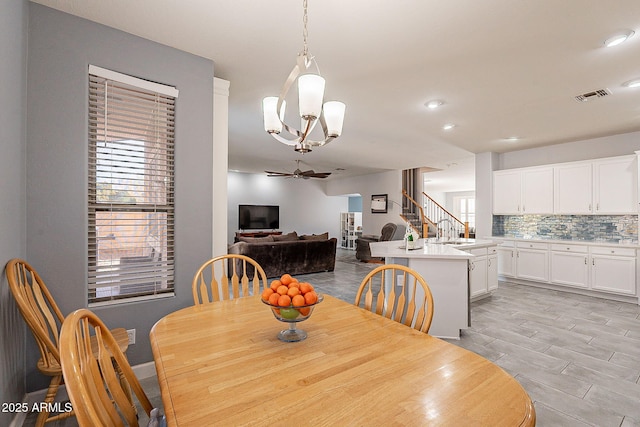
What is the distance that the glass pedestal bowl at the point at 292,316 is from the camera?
4.06 ft

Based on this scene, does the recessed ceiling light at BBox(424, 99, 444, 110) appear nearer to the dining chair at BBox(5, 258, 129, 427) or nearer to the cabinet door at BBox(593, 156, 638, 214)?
the cabinet door at BBox(593, 156, 638, 214)

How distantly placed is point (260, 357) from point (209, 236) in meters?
1.68

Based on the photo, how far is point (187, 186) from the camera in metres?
2.47

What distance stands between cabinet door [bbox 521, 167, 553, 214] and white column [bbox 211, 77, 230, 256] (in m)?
5.46

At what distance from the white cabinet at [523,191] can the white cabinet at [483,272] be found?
164cm

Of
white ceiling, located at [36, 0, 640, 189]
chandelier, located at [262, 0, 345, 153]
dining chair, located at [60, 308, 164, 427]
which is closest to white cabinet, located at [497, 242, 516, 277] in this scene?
white ceiling, located at [36, 0, 640, 189]

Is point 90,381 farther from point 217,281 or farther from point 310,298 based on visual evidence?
point 217,281

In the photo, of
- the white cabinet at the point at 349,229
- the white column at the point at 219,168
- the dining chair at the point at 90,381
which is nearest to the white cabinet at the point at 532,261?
the white column at the point at 219,168

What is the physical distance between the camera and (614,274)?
4.50 metres

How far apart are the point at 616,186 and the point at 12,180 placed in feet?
22.7

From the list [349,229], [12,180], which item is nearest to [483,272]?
[12,180]

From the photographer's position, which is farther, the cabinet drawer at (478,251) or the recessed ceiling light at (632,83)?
the cabinet drawer at (478,251)

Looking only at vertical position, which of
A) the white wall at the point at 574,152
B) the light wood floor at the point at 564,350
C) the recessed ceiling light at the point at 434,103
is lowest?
the light wood floor at the point at 564,350

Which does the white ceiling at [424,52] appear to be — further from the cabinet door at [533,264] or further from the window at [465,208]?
the window at [465,208]
